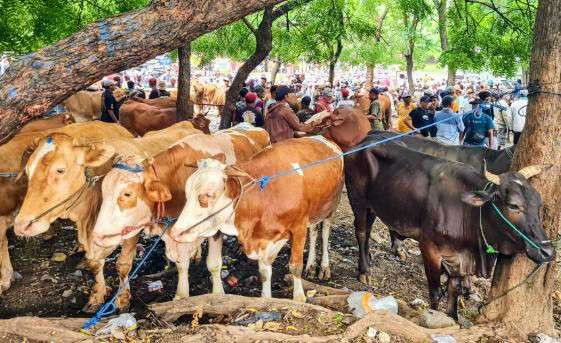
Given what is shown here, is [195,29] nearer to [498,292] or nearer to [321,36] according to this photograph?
[498,292]

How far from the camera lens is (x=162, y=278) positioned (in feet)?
22.4

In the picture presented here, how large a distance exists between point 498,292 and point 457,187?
46.4 inches

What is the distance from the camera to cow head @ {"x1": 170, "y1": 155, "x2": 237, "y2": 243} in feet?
16.4

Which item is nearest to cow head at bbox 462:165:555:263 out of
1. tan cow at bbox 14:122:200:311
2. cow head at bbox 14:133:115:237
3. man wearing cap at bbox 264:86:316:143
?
tan cow at bbox 14:122:200:311

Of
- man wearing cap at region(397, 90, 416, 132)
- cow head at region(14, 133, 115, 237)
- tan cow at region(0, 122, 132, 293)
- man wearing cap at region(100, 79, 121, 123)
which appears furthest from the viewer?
man wearing cap at region(100, 79, 121, 123)

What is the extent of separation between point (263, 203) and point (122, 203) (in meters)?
1.45

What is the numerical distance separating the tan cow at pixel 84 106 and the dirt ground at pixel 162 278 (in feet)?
19.3

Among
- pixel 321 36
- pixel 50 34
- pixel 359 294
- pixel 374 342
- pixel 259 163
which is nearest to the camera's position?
pixel 374 342

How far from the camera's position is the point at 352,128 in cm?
959

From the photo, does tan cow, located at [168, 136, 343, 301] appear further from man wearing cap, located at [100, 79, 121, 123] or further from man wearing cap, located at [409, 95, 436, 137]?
man wearing cap, located at [100, 79, 121, 123]

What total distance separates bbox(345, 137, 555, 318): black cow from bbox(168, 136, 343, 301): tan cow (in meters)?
0.74

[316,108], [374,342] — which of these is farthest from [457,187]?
[316,108]

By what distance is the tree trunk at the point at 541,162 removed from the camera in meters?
4.72

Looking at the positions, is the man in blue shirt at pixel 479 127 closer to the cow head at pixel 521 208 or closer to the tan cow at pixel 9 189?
the cow head at pixel 521 208
